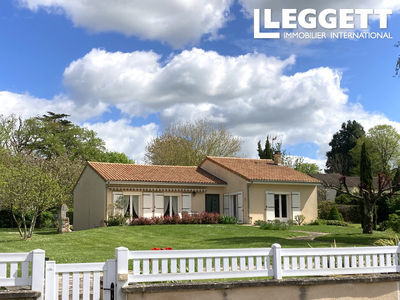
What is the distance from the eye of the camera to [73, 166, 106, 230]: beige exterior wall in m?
27.3

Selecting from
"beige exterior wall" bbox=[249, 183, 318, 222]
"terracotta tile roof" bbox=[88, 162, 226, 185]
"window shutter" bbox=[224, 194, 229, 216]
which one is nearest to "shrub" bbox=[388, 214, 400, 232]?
"beige exterior wall" bbox=[249, 183, 318, 222]

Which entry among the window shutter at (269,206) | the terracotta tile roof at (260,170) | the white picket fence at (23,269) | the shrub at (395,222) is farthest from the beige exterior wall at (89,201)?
the white picket fence at (23,269)

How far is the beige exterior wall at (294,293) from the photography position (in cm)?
719

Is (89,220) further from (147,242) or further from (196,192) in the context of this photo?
(147,242)

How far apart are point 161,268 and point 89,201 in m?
22.8

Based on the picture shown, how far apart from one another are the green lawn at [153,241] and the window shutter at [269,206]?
6.05m

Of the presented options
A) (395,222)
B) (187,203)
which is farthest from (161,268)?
(187,203)

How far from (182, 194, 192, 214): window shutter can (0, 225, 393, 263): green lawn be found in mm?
5278

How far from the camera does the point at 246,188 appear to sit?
28453mm

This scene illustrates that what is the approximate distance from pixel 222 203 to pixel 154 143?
14416 millimetres

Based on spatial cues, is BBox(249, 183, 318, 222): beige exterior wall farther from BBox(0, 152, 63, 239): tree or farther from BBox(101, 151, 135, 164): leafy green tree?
BBox(101, 151, 135, 164): leafy green tree

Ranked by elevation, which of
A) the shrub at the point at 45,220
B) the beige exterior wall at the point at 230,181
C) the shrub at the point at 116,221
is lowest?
the shrub at the point at 45,220

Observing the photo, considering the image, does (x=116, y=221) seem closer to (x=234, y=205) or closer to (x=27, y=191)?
(x=27, y=191)

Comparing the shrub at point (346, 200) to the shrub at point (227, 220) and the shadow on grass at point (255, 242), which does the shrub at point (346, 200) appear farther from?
the shadow on grass at point (255, 242)
